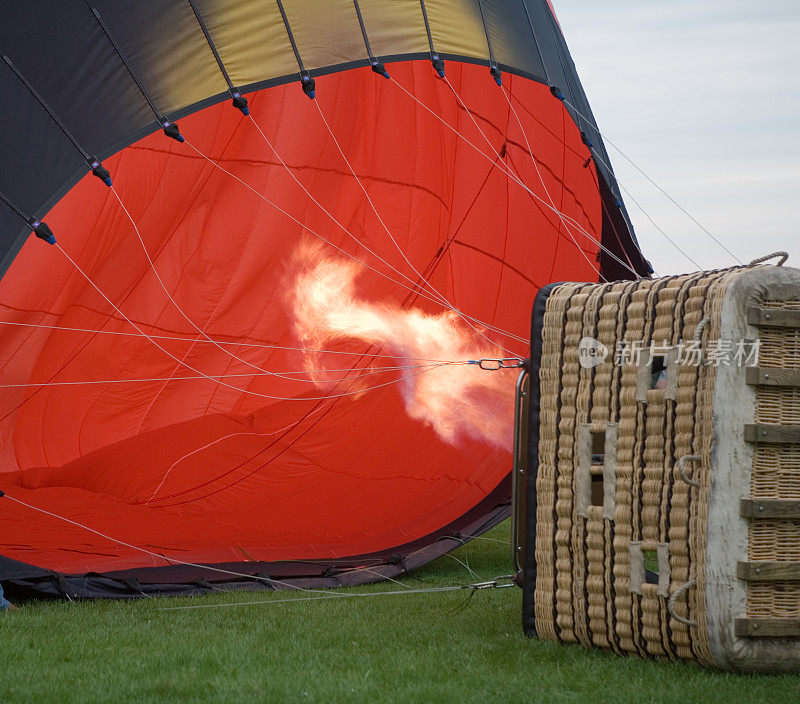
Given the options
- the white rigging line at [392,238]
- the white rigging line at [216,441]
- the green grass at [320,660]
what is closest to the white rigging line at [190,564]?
the green grass at [320,660]

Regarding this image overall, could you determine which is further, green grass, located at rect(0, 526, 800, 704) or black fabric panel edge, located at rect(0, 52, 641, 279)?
black fabric panel edge, located at rect(0, 52, 641, 279)

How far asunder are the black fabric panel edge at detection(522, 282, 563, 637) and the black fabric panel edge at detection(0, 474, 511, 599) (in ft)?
4.79

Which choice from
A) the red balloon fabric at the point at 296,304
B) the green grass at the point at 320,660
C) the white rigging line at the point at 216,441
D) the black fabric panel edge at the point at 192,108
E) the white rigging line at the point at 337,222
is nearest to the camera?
the green grass at the point at 320,660

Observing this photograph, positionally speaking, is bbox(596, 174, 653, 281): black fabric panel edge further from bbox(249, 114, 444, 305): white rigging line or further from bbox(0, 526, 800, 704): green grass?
bbox(0, 526, 800, 704): green grass

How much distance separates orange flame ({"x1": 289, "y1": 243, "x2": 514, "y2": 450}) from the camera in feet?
20.3

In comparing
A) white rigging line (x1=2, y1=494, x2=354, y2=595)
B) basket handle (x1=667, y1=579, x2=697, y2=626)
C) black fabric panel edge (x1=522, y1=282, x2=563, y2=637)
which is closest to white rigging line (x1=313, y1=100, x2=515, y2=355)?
white rigging line (x1=2, y1=494, x2=354, y2=595)

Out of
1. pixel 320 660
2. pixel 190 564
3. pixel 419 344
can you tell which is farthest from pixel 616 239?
pixel 320 660

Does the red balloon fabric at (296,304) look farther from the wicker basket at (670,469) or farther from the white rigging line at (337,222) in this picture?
the wicker basket at (670,469)

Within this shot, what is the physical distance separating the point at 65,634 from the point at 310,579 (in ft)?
4.62

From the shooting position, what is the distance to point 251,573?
15.4ft

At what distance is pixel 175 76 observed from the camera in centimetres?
418

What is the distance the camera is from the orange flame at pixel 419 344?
20.3ft

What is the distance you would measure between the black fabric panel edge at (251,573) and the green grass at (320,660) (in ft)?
0.32

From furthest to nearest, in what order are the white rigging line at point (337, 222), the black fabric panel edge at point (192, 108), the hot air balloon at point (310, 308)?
the white rigging line at point (337, 222) → the hot air balloon at point (310, 308) → the black fabric panel edge at point (192, 108)
